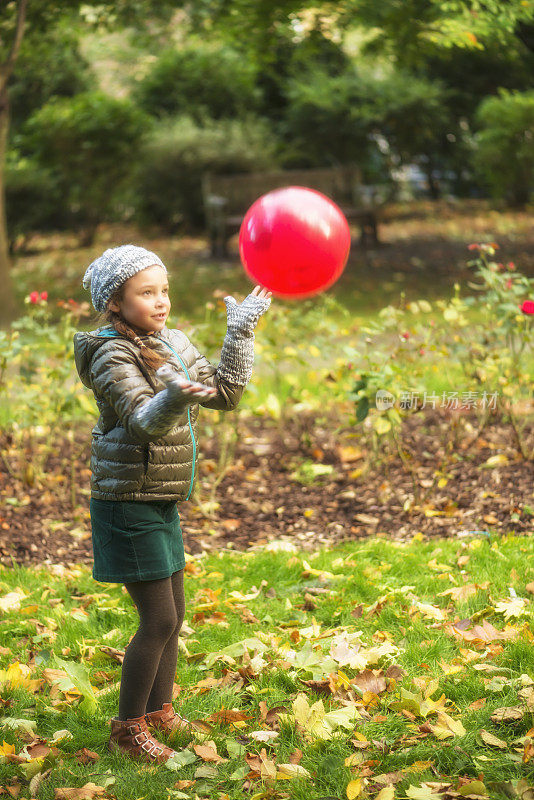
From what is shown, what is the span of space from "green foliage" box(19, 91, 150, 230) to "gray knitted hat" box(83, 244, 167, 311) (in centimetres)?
1017

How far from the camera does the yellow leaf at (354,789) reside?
2.30m

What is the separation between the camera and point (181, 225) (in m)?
14.8

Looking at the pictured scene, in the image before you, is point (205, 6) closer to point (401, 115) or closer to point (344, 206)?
point (344, 206)

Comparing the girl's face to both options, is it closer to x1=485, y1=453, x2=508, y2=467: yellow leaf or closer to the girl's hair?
the girl's hair

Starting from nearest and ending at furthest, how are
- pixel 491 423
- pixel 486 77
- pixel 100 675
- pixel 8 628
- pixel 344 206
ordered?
pixel 100 675, pixel 8 628, pixel 491 423, pixel 344 206, pixel 486 77

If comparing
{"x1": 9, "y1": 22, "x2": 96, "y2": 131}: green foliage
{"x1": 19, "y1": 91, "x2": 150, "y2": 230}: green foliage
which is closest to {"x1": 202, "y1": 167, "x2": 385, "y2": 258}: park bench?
{"x1": 19, "y1": 91, "x2": 150, "y2": 230}: green foliage

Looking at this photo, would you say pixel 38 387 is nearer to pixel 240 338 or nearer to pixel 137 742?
pixel 240 338

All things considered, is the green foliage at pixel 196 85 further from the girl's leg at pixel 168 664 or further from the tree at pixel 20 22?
the girl's leg at pixel 168 664

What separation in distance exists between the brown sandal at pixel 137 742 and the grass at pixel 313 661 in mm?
40

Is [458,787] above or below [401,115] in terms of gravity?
above

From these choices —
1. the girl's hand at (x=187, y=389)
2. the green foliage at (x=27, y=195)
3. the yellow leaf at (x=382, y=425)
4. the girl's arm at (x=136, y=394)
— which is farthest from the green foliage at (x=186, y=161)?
the girl's hand at (x=187, y=389)

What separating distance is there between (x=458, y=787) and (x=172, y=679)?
0.91m

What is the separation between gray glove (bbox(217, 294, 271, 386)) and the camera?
8.43ft

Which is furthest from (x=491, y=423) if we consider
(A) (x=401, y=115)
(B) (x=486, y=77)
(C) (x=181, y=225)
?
(B) (x=486, y=77)
